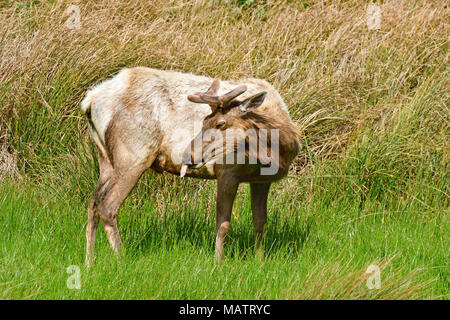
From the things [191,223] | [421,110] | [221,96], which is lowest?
[191,223]

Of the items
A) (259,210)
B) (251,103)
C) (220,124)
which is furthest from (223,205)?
(251,103)

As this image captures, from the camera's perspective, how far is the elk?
20.2ft

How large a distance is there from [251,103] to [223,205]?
96 cm

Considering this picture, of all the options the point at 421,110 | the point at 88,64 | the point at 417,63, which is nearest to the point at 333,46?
the point at 417,63

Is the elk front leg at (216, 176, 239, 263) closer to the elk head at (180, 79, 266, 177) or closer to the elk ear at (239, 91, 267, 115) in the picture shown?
the elk head at (180, 79, 266, 177)

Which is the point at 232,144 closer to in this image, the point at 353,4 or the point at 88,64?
the point at 88,64

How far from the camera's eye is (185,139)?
629 centimetres

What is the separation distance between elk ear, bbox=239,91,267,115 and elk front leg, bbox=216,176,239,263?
0.63 m

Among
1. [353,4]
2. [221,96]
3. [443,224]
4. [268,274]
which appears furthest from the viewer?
[353,4]

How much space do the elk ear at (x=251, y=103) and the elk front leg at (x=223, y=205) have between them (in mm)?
632

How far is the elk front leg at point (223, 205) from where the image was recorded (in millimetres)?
6164

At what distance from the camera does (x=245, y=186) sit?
7750mm

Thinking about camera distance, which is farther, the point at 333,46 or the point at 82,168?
the point at 333,46
